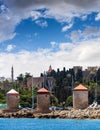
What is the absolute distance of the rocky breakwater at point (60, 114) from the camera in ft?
163

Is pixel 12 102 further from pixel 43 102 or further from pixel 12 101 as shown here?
pixel 43 102

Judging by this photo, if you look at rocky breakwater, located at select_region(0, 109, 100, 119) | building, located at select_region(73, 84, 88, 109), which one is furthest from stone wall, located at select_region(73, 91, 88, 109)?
rocky breakwater, located at select_region(0, 109, 100, 119)

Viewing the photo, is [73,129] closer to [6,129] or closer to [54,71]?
[6,129]

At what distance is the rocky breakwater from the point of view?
Answer: 49.8 metres

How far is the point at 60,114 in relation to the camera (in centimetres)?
5222

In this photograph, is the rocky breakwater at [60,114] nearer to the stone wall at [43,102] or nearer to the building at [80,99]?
the stone wall at [43,102]

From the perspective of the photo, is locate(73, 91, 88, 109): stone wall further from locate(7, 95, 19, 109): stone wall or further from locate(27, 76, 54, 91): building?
locate(27, 76, 54, 91): building

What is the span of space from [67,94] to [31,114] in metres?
17.4

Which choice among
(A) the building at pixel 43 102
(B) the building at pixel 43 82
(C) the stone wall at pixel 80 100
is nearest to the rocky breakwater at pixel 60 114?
(A) the building at pixel 43 102

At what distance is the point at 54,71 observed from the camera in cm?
8581

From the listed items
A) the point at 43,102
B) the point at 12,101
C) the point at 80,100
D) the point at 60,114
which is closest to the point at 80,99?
the point at 80,100

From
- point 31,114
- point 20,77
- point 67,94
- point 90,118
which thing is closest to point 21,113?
point 31,114

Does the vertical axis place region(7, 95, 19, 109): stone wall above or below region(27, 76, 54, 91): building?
below

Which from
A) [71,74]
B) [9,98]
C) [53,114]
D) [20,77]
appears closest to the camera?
[53,114]
